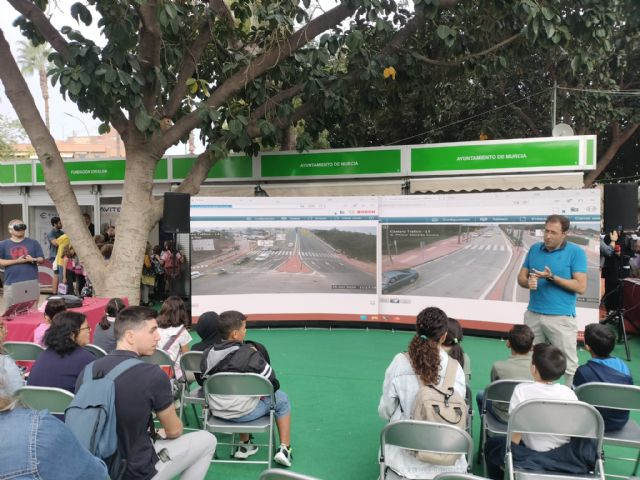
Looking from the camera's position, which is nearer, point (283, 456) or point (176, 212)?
point (283, 456)

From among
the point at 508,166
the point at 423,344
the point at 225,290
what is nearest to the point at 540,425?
the point at 423,344

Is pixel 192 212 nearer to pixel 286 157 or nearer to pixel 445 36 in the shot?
pixel 286 157

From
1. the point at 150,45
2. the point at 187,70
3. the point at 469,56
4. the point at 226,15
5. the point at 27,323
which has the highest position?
the point at 226,15

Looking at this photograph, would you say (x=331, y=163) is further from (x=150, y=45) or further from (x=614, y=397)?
(x=614, y=397)

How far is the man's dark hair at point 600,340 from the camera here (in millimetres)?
3041

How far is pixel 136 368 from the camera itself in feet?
7.54

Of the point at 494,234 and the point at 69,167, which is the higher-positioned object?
the point at 69,167

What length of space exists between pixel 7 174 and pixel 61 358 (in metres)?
10.3

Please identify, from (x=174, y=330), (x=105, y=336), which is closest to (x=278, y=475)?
(x=174, y=330)

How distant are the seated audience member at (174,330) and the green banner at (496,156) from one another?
15.5 feet

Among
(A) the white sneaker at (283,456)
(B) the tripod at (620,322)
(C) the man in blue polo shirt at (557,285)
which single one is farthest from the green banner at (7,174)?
(B) the tripod at (620,322)

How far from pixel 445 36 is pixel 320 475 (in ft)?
17.1

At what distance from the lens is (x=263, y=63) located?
271 inches

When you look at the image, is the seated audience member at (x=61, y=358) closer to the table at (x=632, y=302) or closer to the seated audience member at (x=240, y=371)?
the seated audience member at (x=240, y=371)
